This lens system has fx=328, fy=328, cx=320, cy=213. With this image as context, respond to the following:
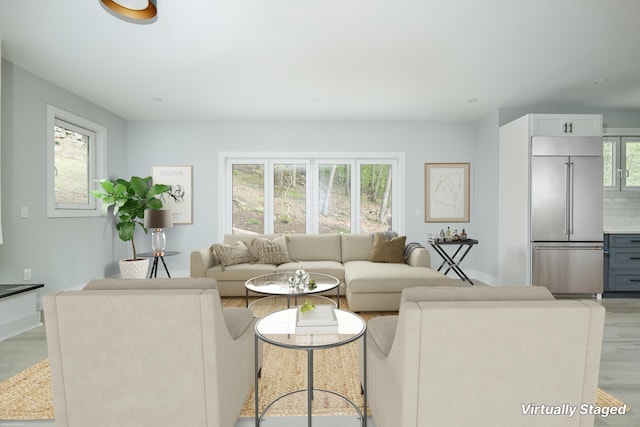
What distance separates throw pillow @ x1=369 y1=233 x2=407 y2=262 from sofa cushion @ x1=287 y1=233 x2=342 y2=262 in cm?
56

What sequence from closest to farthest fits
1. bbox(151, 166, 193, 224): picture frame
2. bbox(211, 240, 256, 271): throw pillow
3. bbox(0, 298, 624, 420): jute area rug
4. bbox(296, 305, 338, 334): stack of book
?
bbox(296, 305, 338, 334): stack of book
bbox(0, 298, 624, 420): jute area rug
bbox(211, 240, 256, 271): throw pillow
bbox(151, 166, 193, 224): picture frame

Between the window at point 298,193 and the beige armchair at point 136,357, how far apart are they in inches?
159

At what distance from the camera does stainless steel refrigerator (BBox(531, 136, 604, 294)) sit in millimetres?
4109

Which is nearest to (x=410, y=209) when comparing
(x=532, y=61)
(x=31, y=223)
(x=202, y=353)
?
(x=532, y=61)

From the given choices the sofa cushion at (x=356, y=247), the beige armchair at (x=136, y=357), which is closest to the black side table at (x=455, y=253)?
the sofa cushion at (x=356, y=247)

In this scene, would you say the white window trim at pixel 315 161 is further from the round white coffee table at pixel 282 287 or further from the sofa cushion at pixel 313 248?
the round white coffee table at pixel 282 287

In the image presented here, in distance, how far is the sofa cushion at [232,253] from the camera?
13.7 ft

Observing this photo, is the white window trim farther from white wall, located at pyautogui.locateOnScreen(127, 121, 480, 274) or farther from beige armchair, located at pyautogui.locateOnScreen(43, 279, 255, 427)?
beige armchair, located at pyautogui.locateOnScreen(43, 279, 255, 427)

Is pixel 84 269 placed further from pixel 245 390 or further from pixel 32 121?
pixel 245 390

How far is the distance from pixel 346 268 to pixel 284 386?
2.15 m

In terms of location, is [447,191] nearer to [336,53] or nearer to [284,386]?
[336,53]

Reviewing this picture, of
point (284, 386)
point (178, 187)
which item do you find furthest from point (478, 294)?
point (178, 187)

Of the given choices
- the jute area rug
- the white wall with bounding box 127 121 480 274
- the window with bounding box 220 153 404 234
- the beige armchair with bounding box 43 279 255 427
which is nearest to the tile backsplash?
the white wall with bounding box 127 121 480 274

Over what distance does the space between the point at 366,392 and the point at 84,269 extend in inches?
169
